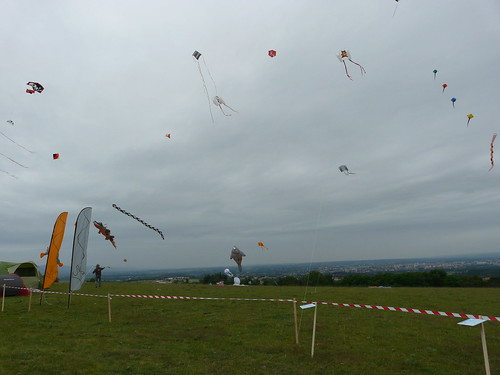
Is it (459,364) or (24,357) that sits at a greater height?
(24,357)

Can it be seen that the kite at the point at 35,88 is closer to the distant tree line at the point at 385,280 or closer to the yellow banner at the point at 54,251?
the yellow banner at the point at 54,251

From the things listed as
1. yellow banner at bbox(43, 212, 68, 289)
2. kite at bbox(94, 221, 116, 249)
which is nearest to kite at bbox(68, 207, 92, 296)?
yellow banner at bbox(43, 212, 68, 289)

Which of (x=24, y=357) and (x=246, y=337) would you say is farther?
(x=246, y=337)

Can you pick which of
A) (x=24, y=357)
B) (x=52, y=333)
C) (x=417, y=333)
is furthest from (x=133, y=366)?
(x=417, y=333)

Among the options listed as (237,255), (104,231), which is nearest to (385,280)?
(237,255)

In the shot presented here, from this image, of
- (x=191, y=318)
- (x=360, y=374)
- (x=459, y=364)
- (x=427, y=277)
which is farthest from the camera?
(x=427, y=277)

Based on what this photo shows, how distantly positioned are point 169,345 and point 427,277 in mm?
39312

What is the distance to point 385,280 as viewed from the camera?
138 feet

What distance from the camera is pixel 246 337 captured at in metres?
10.8

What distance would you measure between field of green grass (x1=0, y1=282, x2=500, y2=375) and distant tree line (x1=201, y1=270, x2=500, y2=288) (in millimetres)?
20131

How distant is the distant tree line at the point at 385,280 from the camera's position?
3591 centimetres

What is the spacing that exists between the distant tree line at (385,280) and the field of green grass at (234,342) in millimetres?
20131

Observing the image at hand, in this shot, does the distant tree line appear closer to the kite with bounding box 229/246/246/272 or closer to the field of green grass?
the kite with bounding box 229/246/246/272

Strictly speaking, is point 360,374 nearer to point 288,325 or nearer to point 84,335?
point 288,325
